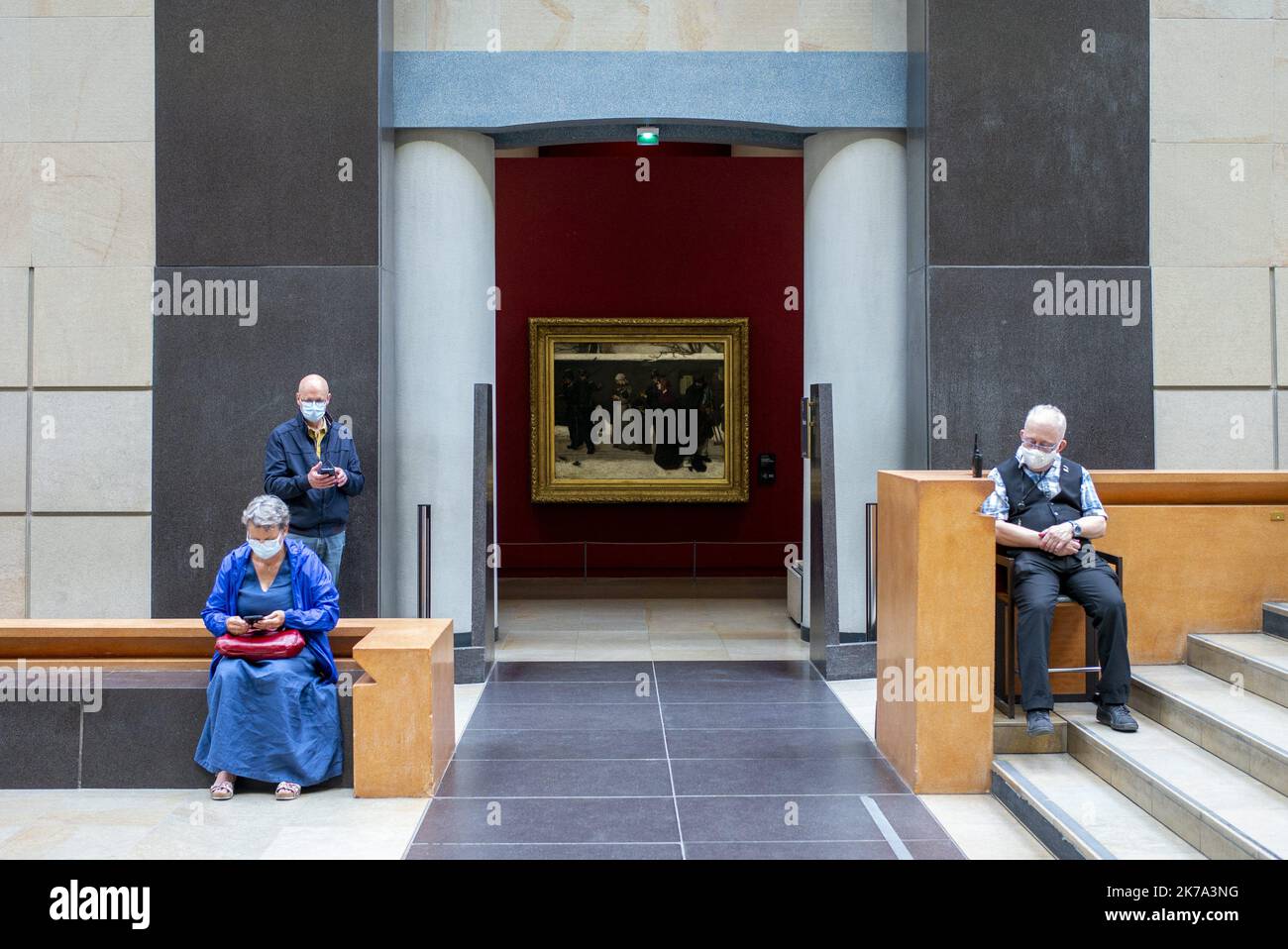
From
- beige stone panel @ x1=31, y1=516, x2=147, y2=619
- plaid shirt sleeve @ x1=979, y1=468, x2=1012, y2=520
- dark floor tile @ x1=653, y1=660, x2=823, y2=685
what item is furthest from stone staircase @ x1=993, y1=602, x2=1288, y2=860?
beige stone panel @ x1=31, y1=516, x2=147, y2=619

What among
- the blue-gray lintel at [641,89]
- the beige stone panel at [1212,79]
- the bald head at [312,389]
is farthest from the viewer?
the blue-gray lintel at [641,89]

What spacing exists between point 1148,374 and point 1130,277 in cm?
67

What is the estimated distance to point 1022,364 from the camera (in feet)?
26.7

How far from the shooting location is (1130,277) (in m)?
8.16

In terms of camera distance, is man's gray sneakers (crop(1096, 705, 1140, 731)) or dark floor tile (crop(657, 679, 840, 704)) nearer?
man's gray sneakers (crop(1096, 705, 1140, 731))

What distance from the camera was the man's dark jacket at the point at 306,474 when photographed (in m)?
7.21

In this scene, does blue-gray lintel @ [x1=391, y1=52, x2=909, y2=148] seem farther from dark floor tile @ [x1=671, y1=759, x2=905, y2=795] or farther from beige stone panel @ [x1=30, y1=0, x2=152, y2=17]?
dark floor tile @ [x1=671, y1=759, x2=905, y2=795]

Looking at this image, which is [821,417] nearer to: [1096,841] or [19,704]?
[1096,841]

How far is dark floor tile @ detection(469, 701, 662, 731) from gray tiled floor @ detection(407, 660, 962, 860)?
0.04 feet

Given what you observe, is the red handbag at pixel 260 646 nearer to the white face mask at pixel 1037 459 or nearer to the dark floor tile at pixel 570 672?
the dark floor tile at pixel 570 672

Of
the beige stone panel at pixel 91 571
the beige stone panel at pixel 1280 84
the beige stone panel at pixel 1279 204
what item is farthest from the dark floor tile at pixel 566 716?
the beige stone panel at pixel 1280 84

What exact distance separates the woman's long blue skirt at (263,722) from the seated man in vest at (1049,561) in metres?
3.19

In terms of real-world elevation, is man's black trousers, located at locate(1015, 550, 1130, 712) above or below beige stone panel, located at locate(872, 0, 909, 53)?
below

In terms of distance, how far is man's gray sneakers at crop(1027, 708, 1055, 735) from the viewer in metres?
5.37
